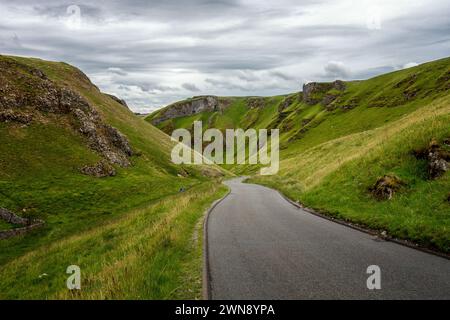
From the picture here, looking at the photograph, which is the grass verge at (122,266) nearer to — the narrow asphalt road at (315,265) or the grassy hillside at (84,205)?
the grassy hillside at (84,205)

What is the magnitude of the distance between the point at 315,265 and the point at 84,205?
32.1 metres

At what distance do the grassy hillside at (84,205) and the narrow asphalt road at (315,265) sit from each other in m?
1.34

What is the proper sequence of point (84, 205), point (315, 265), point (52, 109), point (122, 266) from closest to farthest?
point (315, 265) < point (122, 266) < point (84, 205) < point (52, 109)

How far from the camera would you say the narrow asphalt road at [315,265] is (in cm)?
887

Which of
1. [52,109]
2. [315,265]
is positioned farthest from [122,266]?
[52,109]

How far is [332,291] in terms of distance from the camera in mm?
8859

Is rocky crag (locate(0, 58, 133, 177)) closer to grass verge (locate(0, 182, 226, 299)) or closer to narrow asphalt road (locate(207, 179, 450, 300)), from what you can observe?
grass verge (locate(0, 182, 226, 299))

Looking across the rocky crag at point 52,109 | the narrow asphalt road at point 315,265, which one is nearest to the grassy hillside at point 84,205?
the rocky crag at point 52,109

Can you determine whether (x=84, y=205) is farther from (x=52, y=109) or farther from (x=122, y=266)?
(x=122, y=266)

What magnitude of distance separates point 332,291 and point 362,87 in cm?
17437

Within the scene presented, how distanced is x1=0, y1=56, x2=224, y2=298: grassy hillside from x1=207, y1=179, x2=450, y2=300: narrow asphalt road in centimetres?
134

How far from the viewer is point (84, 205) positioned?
37.3m

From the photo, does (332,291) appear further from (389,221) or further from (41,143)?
(41,143)
